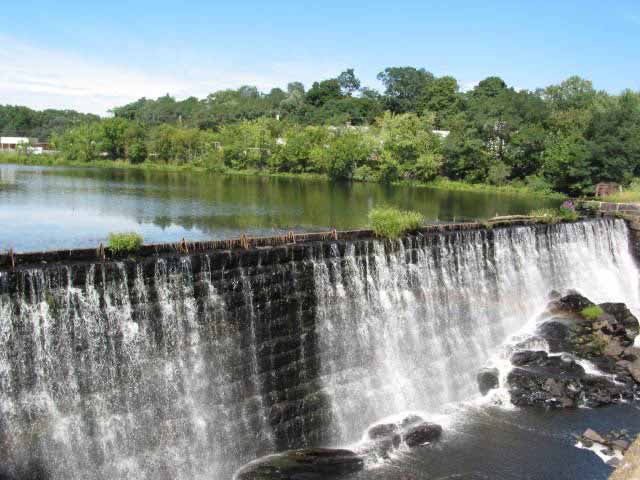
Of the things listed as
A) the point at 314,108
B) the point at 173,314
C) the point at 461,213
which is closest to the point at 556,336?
the point at 173,314

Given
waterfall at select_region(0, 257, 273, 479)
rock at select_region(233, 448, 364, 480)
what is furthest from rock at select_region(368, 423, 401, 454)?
waterfall at select_region(0, 257, 273, 479)

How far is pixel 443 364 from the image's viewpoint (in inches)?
747

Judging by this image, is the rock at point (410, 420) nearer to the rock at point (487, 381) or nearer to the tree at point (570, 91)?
the rock at point (487, 381)

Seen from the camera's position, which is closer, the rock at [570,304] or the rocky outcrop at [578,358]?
the rocky outcrop at [578,358]

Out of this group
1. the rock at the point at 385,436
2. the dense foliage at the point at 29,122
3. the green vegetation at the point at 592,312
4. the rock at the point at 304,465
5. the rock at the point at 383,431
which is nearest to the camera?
the rock at the point at 304,465

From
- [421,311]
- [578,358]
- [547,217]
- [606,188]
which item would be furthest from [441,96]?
[421,311]

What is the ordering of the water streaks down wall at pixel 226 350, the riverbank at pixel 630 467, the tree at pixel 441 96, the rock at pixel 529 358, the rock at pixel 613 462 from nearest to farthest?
the riverbank at pixel 630 467 < the water streaks down wall at pixel 226 350 < the rock at pixel 613 462 < the rock at pixel 529 358 < the tree at pixel 441 96

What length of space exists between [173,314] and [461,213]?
1166 inches

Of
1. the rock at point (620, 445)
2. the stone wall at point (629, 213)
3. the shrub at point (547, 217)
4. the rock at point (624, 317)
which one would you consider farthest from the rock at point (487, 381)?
the stone wall at point (629, 213)

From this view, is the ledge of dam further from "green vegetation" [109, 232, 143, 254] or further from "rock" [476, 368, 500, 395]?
"rock" [476, 368, 500, 395]

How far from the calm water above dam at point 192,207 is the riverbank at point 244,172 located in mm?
3550

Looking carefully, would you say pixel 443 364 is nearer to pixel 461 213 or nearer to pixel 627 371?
pixel 627 371

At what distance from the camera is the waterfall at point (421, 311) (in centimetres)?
1683

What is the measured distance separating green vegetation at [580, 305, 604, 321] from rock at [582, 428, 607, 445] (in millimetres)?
7565
